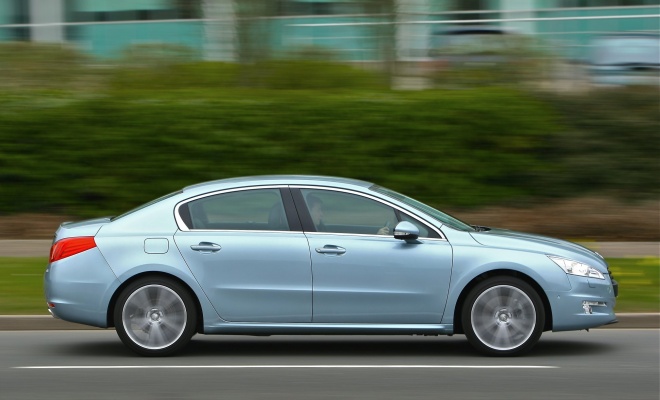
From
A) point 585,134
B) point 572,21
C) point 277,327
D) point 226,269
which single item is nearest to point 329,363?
point 277,327

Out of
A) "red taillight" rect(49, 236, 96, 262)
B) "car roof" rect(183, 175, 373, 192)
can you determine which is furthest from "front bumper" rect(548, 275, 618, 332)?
"red taillight" rect(49, 236, 96, 262)

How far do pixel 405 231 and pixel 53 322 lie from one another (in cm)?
370

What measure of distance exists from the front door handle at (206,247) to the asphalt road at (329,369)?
863 millimetres

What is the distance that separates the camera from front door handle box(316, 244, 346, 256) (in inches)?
338

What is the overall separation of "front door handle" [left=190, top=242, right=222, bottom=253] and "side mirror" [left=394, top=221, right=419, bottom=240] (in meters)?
1.39

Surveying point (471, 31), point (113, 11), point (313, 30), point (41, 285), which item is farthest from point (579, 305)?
point (113, 11)

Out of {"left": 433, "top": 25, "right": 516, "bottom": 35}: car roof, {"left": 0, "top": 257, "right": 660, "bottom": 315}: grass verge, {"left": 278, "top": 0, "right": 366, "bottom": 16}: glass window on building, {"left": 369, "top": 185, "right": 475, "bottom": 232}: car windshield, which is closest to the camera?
{"left": 369, "top": 185, "right": 475, "bottom": 232}: car windshield

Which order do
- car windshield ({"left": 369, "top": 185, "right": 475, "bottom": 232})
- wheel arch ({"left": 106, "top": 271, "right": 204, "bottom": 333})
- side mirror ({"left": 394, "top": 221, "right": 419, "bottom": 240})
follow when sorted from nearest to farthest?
side mirror ({"left": 394, "top": 221, "right": 419, "bottom": 240}) → wheel arch ({"left": 106, "top": 271, "right": 204, "bottom": 333}) → car windshield ({"left": 369, "top": 185, "right": 475, "bottom": 232})

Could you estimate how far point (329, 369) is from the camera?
828 centimetres

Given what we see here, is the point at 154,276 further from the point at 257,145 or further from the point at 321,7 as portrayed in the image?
the point at 321,7

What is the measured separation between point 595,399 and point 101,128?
10323mm

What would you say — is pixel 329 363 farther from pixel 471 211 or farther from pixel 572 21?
pixel 572 21

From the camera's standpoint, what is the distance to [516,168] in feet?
53.0

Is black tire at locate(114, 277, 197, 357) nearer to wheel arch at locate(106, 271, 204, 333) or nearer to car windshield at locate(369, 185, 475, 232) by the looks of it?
wheel arch at locate(106, 271, 204, 333)
